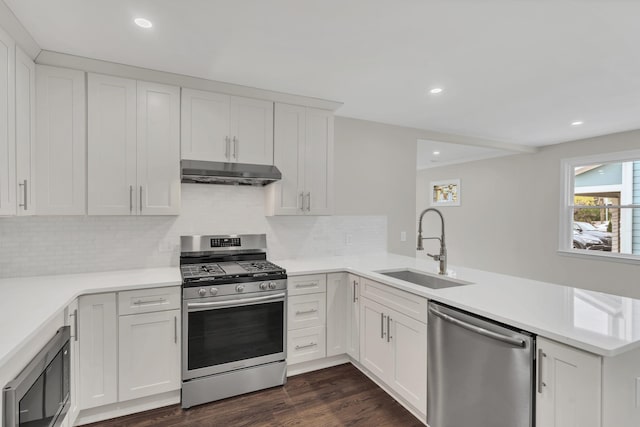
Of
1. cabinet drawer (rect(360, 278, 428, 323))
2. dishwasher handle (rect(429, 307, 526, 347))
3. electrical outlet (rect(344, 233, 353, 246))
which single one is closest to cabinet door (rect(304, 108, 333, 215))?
electrical outlet (rect(344, 233, 353, 246))

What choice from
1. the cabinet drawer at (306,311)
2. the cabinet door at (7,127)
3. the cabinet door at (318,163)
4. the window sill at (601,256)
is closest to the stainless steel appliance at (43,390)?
the cabinet door at (7,127)

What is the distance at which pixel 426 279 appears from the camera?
2.70 meters

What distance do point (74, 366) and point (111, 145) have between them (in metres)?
1.54

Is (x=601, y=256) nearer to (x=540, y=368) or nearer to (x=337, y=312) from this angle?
(x=337, y=312)

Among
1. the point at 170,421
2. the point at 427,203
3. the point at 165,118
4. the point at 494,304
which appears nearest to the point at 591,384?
the point at 494,304

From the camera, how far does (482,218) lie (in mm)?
6023

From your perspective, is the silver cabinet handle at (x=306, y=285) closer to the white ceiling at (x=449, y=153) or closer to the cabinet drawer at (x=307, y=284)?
the cabinet drawer at (x=307, y=284)

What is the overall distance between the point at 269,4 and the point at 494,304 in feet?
6.55

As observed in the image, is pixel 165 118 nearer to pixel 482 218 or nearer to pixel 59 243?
pixel 59 243

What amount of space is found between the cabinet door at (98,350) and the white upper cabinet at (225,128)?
1.27 meters

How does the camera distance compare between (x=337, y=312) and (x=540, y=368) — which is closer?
(x=540, y=368)

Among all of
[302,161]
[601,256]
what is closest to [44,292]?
Result: [302,161]

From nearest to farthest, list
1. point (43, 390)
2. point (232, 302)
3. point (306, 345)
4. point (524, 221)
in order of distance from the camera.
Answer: point (43, 390), point (232, 302), point (306, 345), point (524, 221)

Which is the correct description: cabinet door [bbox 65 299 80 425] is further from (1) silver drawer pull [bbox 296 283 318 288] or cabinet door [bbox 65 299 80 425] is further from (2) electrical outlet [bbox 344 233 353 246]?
(2) electrical outlet [bbox 344 233 353 246]
